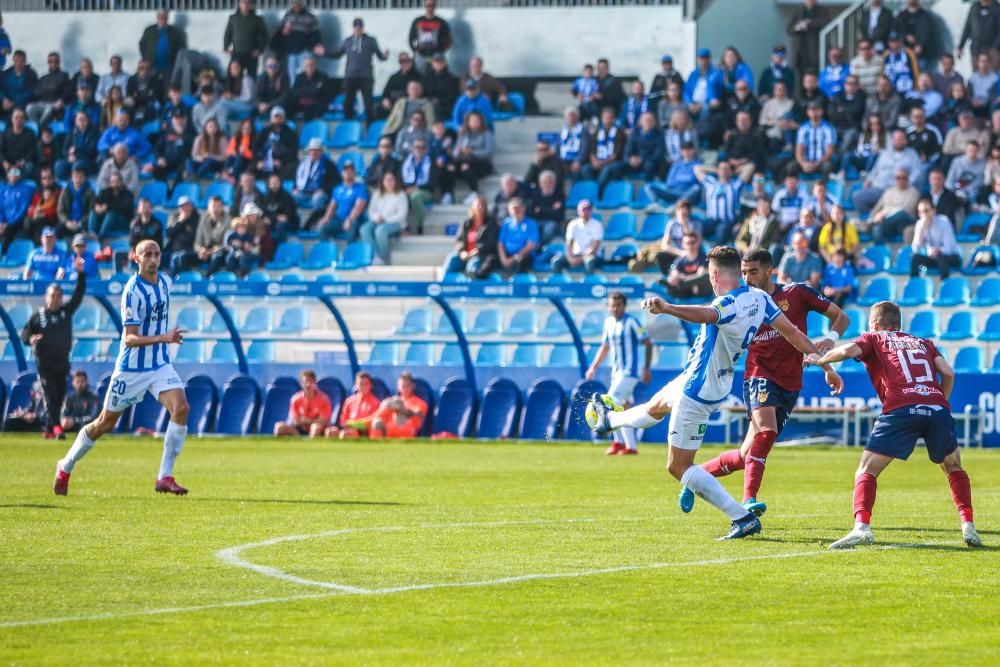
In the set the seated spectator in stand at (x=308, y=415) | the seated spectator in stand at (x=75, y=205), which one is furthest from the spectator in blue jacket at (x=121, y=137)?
the seated spectator in stand at (x=308, y=415)

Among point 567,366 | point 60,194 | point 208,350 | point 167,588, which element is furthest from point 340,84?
point 167,588

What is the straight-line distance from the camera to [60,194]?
32.1 m

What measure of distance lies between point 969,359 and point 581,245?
685cm

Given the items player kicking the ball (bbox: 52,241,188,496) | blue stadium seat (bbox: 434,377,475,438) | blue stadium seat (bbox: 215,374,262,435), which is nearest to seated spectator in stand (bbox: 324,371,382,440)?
blue stadium seat (bbox: 434,377,475,438)

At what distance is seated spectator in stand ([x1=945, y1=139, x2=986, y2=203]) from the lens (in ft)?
90.2

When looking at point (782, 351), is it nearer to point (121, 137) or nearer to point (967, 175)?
point (967, 175)

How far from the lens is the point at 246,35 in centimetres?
3456

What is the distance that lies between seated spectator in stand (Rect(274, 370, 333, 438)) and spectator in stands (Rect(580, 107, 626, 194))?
7633mm

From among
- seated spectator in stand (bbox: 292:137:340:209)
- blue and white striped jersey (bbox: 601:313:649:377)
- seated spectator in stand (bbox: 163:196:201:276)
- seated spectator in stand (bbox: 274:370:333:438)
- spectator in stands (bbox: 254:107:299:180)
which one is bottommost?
seated spectator in stand (bbox: 274:370:333:438)

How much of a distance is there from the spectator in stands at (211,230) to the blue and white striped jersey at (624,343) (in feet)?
32.3

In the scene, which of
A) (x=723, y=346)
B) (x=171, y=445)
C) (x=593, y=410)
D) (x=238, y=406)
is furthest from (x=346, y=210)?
(x=723, y=346)

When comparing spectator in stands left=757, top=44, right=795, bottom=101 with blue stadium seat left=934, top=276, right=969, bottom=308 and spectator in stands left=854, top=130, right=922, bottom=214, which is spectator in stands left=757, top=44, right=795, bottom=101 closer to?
spectator in stands left=854, top=130, right=922, bottom=214

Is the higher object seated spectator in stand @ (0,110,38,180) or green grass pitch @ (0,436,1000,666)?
seated spectator in stand @ (0,110,38,180)

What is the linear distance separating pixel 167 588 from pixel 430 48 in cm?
2614
